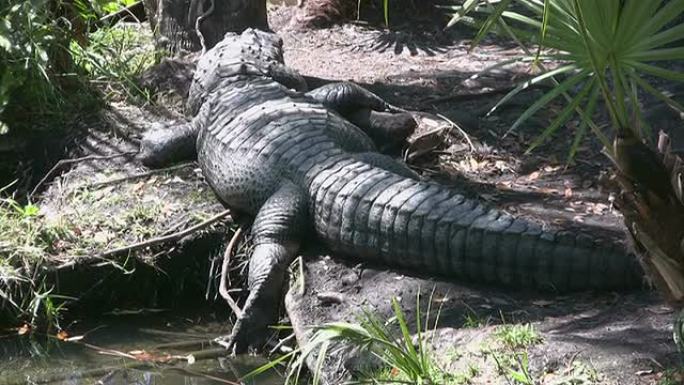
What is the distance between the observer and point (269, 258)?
5285 mm

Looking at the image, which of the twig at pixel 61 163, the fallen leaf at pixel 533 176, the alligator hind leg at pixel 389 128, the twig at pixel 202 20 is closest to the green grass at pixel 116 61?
the twig at pixel 202 20

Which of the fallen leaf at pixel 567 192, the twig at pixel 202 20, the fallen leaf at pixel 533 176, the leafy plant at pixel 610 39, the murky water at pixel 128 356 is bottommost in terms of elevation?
the murky water at pixel 128 356

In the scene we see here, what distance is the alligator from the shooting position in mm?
4648

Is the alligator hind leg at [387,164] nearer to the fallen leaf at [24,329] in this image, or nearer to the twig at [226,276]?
the twig at [226,276]

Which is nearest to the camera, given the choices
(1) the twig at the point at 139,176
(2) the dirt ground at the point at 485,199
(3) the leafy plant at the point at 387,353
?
(3) the leafy plant at the point at 387,353

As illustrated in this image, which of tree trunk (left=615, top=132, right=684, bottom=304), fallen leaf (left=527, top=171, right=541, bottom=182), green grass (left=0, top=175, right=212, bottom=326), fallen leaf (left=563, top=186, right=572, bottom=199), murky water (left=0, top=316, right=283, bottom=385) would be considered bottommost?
murky water (left=0, top=316, right=283, bottom=385)

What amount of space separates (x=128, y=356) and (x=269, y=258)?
2.70 feet

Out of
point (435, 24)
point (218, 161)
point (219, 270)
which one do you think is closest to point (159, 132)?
point (218, 161)

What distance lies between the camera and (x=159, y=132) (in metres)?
6.73

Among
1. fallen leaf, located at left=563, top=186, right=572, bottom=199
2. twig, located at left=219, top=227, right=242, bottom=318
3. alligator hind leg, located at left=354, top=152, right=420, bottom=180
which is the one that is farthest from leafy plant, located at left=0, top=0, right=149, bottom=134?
fallen leaf, located at left=563, top=186, right=572, bottom=199

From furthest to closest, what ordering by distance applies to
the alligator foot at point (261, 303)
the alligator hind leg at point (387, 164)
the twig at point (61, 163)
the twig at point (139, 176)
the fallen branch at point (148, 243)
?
the twig at point (61, 163), the twig at point (139, 176), the alligator hind leg at point (387, 164), the fallen branch at point (148, 243), the alligator foot at point (261, 303)

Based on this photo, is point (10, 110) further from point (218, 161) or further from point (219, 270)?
point (219, 270)

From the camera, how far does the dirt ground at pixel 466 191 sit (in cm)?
402

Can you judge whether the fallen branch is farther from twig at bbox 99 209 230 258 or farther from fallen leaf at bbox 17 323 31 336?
fallen leaf at bbox 17 323 31 336
